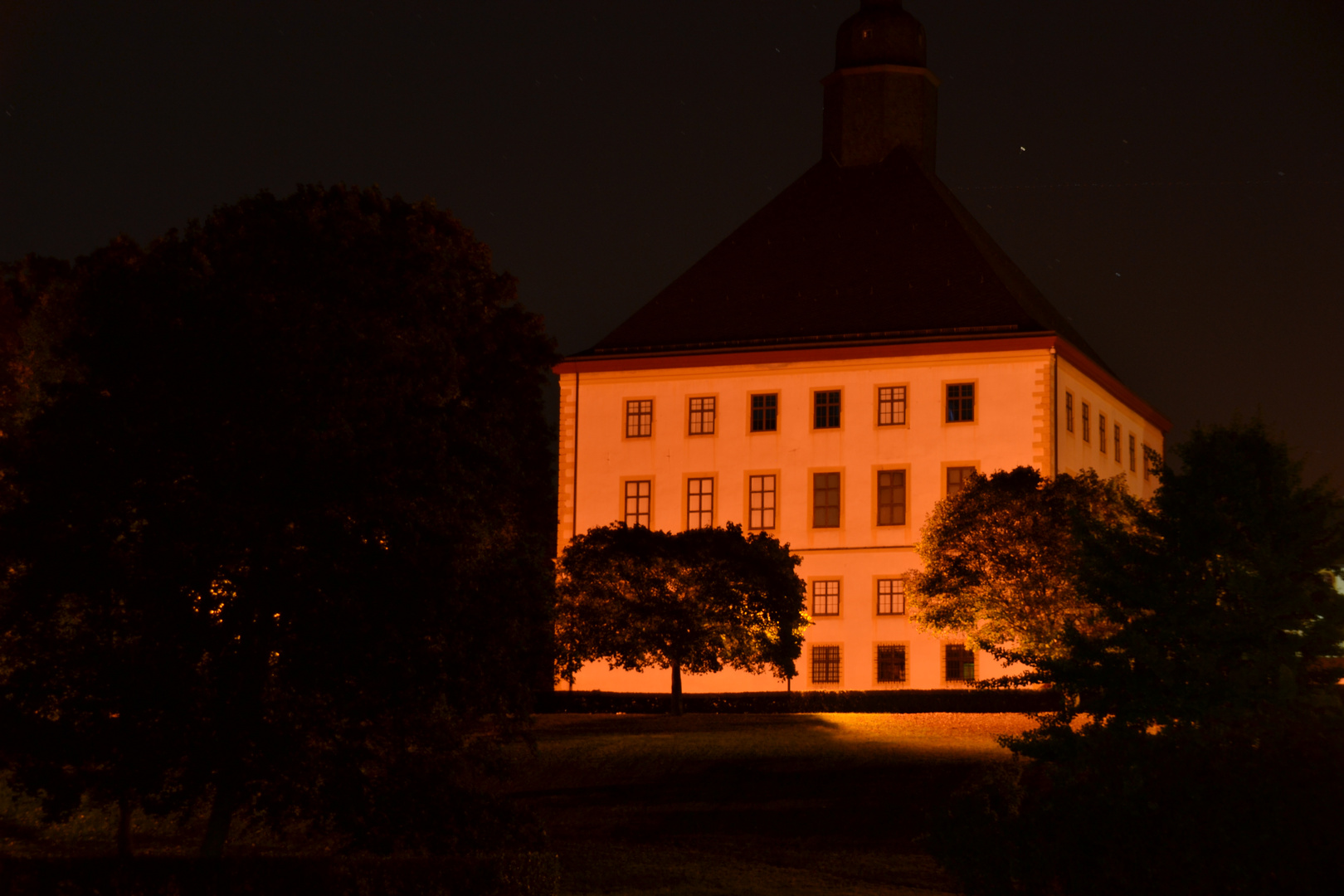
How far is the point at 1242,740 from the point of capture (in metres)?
21.1

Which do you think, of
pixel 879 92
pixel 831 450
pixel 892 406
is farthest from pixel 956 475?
pixel 879 92

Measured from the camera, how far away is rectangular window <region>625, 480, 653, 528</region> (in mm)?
62344

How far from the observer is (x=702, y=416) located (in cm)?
6244

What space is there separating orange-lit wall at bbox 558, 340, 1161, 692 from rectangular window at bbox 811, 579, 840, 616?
0.17 m

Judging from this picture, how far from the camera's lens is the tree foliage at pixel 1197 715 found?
2003 centimetres

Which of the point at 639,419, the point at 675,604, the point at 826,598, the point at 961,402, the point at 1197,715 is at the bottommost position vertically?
the point at 1197,715

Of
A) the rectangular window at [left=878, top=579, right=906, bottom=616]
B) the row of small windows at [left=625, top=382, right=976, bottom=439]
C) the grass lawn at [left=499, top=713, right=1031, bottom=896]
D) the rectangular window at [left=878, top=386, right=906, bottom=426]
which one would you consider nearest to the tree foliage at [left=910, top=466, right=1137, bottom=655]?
the grass lawn at [left=499, top=713, right=1031, bottom=896]

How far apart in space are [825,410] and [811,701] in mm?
12340

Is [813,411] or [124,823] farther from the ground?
[813,411]

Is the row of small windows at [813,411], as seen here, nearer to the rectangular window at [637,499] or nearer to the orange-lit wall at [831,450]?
the orange-lit wall at [831,450]

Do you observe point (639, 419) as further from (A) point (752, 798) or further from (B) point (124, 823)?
(B) point (124, 823)

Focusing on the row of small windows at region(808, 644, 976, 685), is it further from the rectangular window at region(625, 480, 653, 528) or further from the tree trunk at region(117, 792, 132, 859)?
the tree trunk at region(117, 792, 132, 859)

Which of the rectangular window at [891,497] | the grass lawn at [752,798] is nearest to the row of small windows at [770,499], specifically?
the rectangular window at [891,497]

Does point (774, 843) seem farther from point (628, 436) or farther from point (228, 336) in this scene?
point (628, 436)
